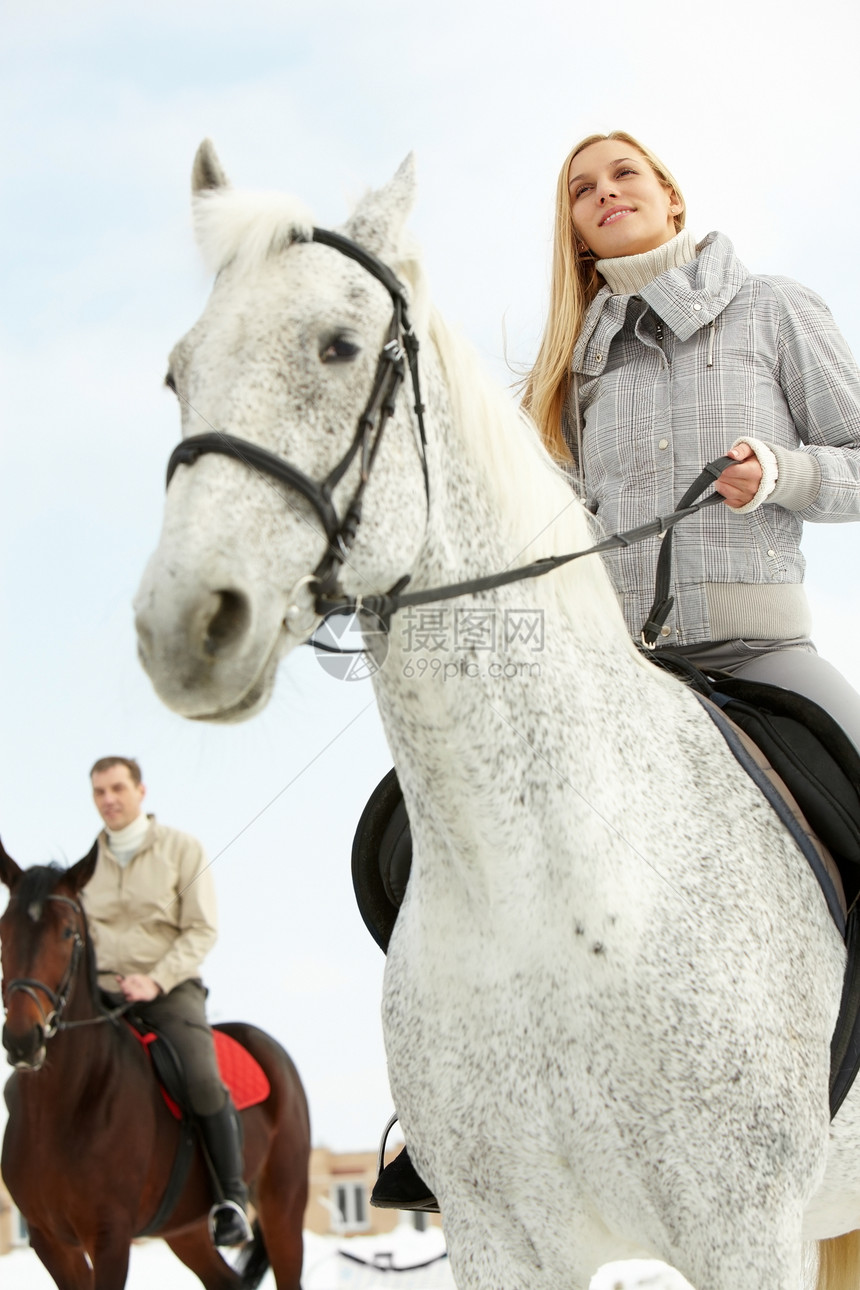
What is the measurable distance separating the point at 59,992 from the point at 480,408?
3.17m

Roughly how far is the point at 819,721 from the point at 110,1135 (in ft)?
10.6

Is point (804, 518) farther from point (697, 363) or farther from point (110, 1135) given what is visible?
point (110, 1135)

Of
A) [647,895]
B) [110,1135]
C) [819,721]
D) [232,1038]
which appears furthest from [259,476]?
[232,1038]

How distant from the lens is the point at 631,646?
1918 millimetres

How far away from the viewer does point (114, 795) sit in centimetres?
452

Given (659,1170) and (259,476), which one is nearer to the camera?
(259,476)

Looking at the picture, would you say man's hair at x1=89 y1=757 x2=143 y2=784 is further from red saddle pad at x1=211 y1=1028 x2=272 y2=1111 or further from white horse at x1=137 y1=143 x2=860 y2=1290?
white horse at x1=137 y1=143 x2=860 y2=1290

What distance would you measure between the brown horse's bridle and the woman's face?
300 centimetres

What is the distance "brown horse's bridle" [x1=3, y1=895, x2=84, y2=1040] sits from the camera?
3.85 m

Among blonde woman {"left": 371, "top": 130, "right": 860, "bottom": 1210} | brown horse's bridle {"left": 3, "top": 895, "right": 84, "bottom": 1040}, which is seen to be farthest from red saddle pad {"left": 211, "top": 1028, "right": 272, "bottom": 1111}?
blonde woman {"left": 371, "top": 130, "right": 860, "bottom": 1210}

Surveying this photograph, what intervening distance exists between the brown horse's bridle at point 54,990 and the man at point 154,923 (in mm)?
263

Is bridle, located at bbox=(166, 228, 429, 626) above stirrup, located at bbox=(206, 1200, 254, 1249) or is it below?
above

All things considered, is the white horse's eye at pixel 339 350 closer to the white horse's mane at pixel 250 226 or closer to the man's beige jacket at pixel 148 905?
the white horse's mane at pixel 250 226

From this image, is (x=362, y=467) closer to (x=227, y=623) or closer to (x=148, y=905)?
(x=227, y=623)
